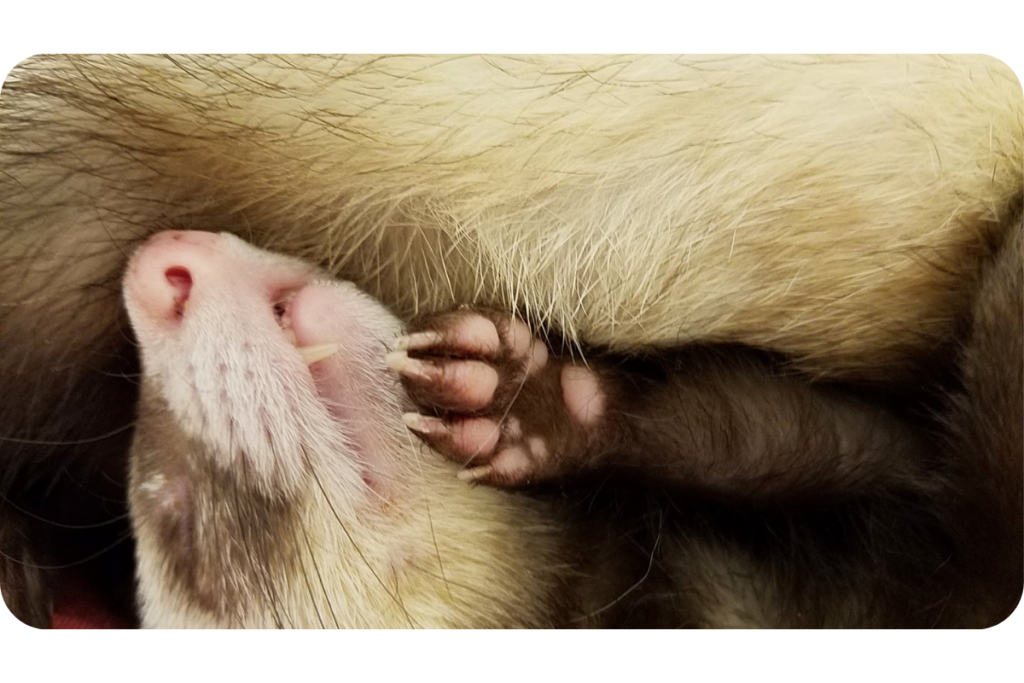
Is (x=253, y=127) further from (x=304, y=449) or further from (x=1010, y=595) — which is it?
(x=1010, y=595)

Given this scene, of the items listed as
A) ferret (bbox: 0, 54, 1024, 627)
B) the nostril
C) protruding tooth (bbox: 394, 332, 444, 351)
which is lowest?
protruding tooth (bbox: 394, 332, 444, 351)

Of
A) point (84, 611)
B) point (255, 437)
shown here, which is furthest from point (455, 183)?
point (84, 611)

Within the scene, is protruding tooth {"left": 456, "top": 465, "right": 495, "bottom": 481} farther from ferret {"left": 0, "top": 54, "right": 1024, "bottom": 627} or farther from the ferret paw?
ferret {"left": 0, "top": 54, "right": 1024, "bottom": 627}

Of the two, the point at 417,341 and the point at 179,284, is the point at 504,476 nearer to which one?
the point at 417,341

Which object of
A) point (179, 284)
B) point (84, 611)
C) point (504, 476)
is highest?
point (179, 284)

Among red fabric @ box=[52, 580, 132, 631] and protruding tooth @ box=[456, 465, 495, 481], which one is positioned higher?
protruding tooth @ box=[456, 465, 495, 481]

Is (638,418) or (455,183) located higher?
(455,183)

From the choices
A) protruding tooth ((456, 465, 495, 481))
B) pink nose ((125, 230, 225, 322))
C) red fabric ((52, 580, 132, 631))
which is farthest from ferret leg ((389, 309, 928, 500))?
red fabric ((52, 580, 132, 631))

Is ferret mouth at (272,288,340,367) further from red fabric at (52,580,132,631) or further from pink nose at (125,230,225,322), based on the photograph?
red fabric at (52,580,132,631)

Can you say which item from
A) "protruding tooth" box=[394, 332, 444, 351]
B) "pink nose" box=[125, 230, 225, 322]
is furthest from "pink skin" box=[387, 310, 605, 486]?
"pink nose" box=[125, 230, 225, 322]
